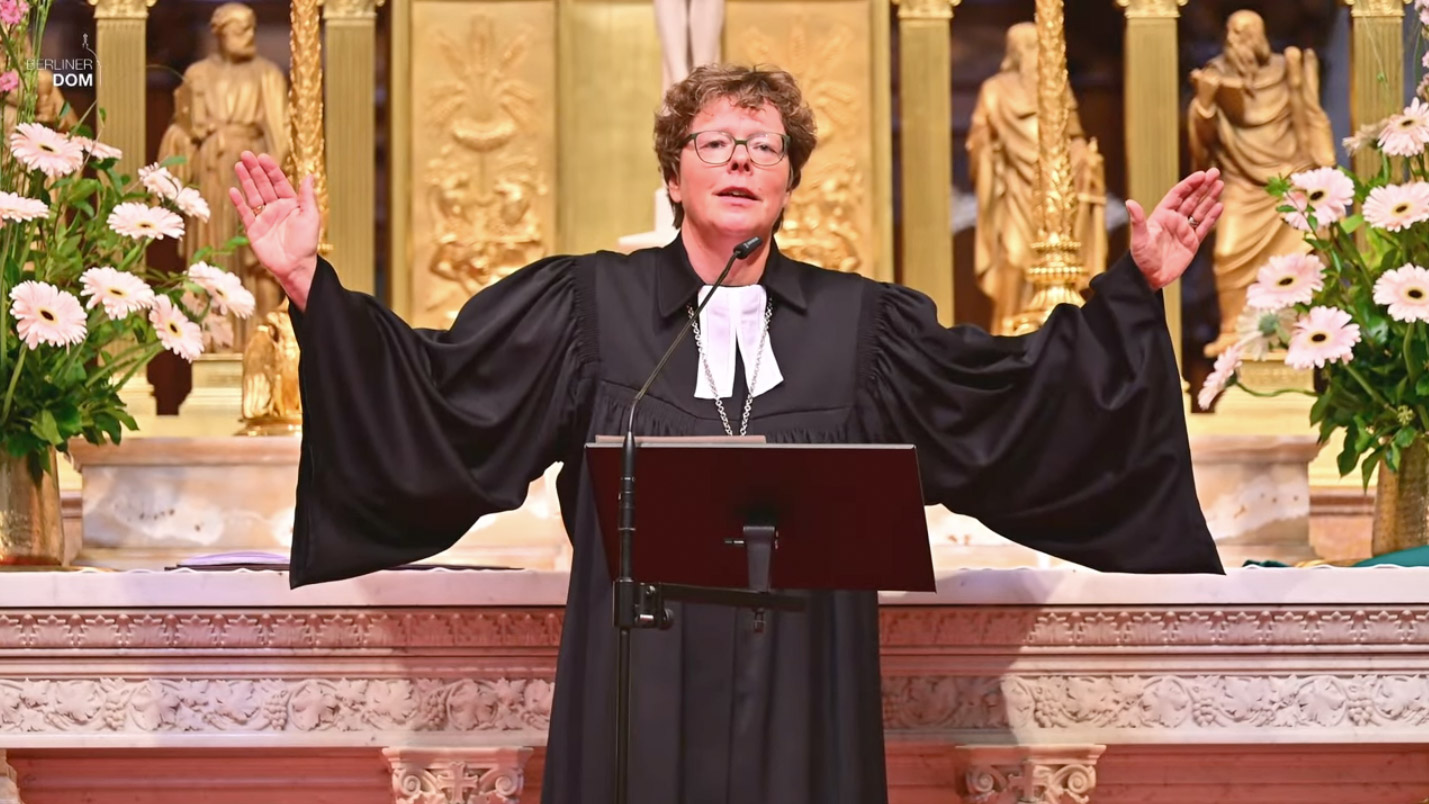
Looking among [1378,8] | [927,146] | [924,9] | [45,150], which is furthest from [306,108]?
[1378,8]

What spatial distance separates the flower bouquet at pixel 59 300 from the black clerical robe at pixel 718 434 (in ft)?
4.12

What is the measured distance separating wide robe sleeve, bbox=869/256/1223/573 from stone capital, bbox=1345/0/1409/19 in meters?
4.98

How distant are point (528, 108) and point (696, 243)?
462 cm

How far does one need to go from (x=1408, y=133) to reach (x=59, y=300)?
2.83 metres

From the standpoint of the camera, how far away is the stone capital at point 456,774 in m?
4.11

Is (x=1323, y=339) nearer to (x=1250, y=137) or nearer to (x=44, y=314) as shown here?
(x=44, y=314)

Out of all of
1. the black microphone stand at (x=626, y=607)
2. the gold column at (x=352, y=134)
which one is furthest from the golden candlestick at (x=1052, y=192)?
the black microphone stand at (x=626, y=607)

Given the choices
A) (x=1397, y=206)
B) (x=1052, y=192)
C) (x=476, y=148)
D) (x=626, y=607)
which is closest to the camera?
(x=626, y=607)

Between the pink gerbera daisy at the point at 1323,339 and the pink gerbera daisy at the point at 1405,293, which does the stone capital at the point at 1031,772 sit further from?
the pink gerbera daisy at the point at 1405,293

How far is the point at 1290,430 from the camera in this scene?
24.4ft

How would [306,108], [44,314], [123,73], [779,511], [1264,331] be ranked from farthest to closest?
[123,73] → [306,108] → [1264,331] → [44,314] → [779,511]

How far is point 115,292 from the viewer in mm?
4766

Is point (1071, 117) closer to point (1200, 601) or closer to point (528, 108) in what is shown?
point (528, 108)

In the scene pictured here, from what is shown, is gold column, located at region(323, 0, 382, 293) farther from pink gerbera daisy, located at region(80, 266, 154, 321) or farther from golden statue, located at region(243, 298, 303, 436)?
pink gerbera daisy, located at region(80, 266, 154, 321)
